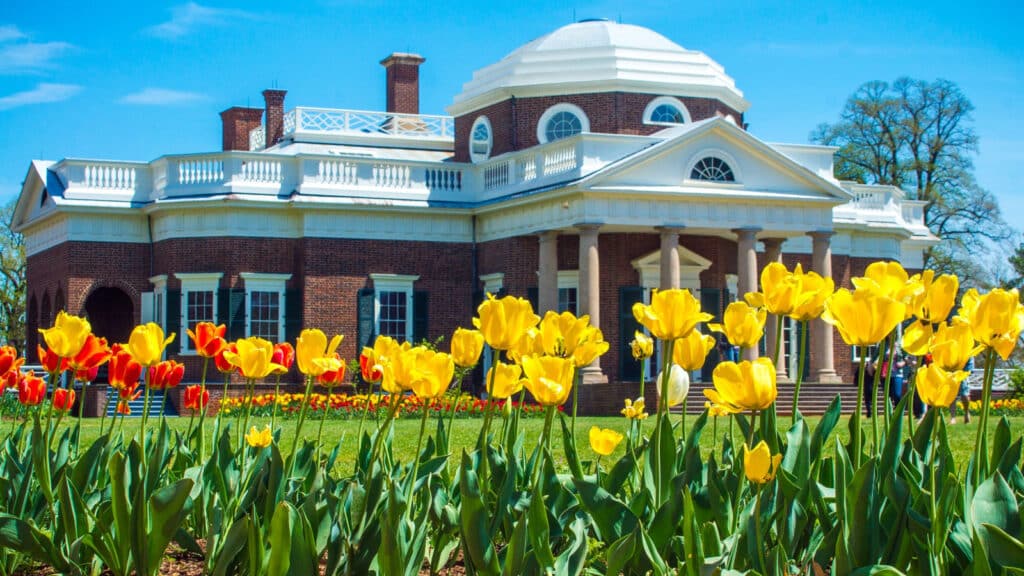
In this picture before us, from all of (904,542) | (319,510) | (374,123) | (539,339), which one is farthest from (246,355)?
(374,123)

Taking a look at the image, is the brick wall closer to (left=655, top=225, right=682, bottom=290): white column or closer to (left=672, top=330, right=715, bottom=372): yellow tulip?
A: (left=655, top=225, right=682, bottom=290): white column

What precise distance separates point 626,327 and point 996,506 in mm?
27067

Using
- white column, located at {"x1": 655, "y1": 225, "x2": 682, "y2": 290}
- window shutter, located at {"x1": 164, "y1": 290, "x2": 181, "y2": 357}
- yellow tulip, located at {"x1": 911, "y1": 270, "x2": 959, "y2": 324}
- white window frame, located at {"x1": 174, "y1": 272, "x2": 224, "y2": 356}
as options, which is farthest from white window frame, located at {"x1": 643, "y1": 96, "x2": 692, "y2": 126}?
yellow tulip, located at {"x1": 911, "y1": 270, "x2": 959, "y2": 324}

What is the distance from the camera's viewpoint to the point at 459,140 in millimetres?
37125

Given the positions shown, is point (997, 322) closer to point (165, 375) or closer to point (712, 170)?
point (165, 375)

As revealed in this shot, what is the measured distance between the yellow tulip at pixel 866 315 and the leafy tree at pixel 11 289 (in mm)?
55197

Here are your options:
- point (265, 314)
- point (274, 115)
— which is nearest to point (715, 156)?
point (265, 314)

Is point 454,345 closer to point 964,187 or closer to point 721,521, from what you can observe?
point 721,521

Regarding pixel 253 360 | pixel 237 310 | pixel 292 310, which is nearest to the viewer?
pixel 253 360

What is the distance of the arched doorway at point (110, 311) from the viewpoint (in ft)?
112

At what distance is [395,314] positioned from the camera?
3234cm

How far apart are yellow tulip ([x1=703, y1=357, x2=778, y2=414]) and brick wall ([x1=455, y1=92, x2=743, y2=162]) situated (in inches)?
1157

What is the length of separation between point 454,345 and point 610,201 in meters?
24.3

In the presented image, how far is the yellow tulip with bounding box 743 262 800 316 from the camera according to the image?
16.3 feet
